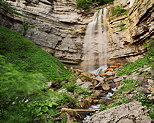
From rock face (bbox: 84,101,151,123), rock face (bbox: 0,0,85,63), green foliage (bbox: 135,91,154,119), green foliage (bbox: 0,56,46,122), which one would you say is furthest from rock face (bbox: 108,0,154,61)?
green foliage (bbox: 0,56,46,122)

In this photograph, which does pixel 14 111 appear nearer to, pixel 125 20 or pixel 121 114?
pixel 121 114

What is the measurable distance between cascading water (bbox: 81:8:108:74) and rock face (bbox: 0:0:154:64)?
798 millimetres

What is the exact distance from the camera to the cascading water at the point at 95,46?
17172 millimetres

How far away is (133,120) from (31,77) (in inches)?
122

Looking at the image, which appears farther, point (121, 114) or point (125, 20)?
point (125, 20)

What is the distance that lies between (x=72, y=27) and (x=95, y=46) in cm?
561

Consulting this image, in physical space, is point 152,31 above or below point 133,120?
above

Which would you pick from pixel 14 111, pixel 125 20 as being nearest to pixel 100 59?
pixel 125 20

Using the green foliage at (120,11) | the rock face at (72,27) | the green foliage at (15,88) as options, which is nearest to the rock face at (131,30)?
the rock face at (72,27)

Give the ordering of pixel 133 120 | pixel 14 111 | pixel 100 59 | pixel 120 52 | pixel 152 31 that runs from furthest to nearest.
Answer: pixel 100 59 < pixel 120 52 < pixel 152 31 < pixel 133 120 < pixel 14 111

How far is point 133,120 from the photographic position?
3102 mm

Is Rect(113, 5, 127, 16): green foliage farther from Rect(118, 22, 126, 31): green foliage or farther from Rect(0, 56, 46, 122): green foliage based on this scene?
→ Rect(0, 56, 46, 122): green foliage

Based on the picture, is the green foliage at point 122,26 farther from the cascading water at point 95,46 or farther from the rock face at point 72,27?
the cascading water at point 95,46

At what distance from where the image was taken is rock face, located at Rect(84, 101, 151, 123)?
10.2 ft
